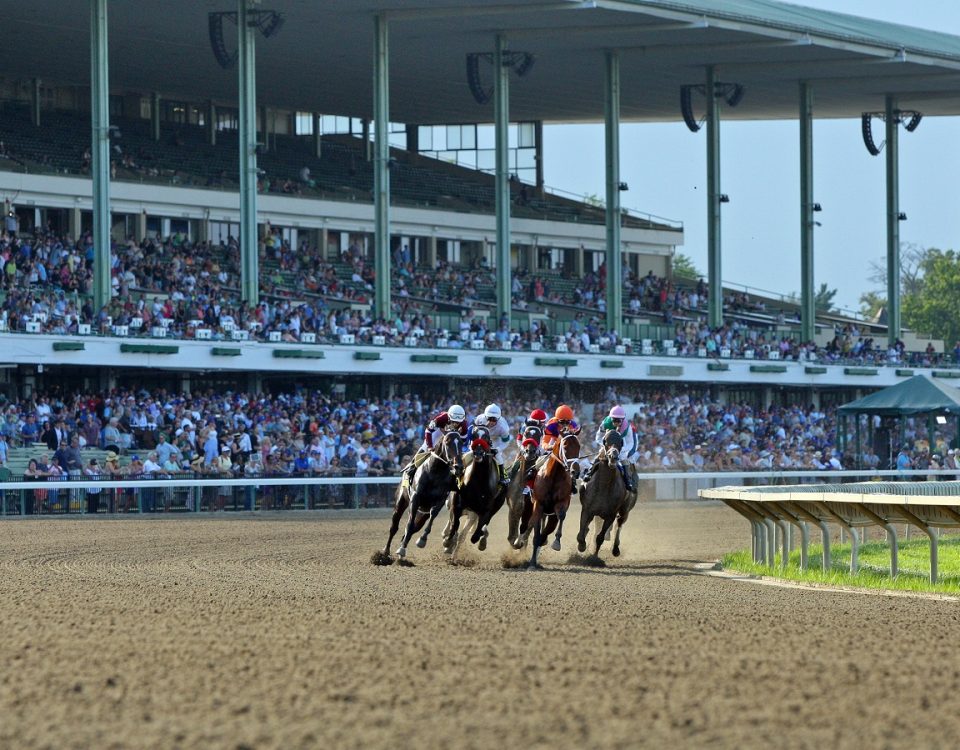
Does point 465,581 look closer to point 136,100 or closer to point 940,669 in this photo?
point 940,669

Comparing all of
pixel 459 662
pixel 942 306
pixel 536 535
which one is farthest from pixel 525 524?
pixel 942 306

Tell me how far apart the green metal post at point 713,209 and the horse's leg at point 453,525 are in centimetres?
3117

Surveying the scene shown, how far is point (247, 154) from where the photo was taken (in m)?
37.3

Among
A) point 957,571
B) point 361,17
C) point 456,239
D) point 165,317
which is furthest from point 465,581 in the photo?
point 456,239

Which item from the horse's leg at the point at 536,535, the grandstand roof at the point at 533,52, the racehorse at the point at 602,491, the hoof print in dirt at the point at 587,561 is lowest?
the hoof print in dirt at the point at 587,561

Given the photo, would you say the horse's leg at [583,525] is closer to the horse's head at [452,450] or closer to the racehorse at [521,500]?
the racehorse at [521,500]

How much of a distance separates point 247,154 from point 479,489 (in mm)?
22470

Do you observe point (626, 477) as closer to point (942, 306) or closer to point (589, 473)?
point (589, 473)

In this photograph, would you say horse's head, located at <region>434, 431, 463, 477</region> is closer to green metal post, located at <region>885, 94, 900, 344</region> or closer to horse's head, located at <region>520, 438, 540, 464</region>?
horse's head, located at <region>520, 438, 540, 464</region>

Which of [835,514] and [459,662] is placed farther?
[835,514]

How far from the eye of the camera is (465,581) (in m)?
13.9

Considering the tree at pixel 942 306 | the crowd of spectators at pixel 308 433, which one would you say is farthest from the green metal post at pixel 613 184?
the tree at pixel 942 306

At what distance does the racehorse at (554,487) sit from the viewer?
16.5 meters

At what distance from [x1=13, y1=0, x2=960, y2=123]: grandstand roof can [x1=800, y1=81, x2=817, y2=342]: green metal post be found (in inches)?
36.0
